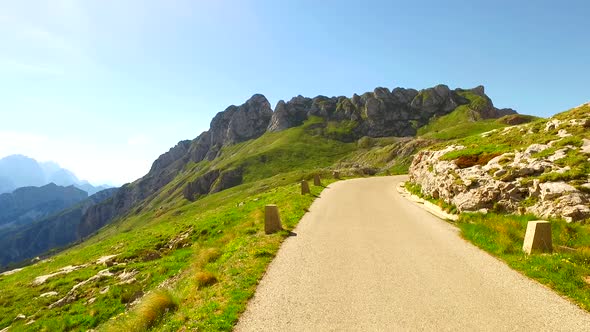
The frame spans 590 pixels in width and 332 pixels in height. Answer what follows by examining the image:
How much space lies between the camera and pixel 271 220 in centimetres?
1719

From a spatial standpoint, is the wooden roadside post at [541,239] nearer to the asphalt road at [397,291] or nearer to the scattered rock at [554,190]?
the asphalt road at [397,291]

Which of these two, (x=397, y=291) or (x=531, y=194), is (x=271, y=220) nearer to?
(x=397, y=291)

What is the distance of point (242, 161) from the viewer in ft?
551

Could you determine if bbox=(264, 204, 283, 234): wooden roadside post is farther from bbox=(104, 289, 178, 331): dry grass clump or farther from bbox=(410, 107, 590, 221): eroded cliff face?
bbox=(410, 107, 590, 221): eroded cliff face

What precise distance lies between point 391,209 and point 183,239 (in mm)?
15179

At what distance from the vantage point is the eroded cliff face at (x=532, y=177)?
1484cm

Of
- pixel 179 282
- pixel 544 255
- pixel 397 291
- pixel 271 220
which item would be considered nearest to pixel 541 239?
pixel 544 255

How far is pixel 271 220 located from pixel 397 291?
895cm

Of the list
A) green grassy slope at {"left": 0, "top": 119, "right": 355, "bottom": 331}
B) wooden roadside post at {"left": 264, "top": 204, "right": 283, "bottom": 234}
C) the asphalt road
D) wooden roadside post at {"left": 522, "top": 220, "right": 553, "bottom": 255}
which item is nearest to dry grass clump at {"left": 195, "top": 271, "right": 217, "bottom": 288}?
green grassy slope at {"left": 0, "top": 119, "right": 355, "bottom": 331}

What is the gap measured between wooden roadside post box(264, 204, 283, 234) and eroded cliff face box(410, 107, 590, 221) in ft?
34.1

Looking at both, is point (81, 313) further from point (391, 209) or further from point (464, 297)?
point (391, 209)

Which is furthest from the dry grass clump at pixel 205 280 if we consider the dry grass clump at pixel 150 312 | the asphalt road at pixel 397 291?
the asphalt road at pixel 397 291

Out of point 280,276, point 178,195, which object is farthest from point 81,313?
point 178,195

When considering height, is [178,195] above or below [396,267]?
below
